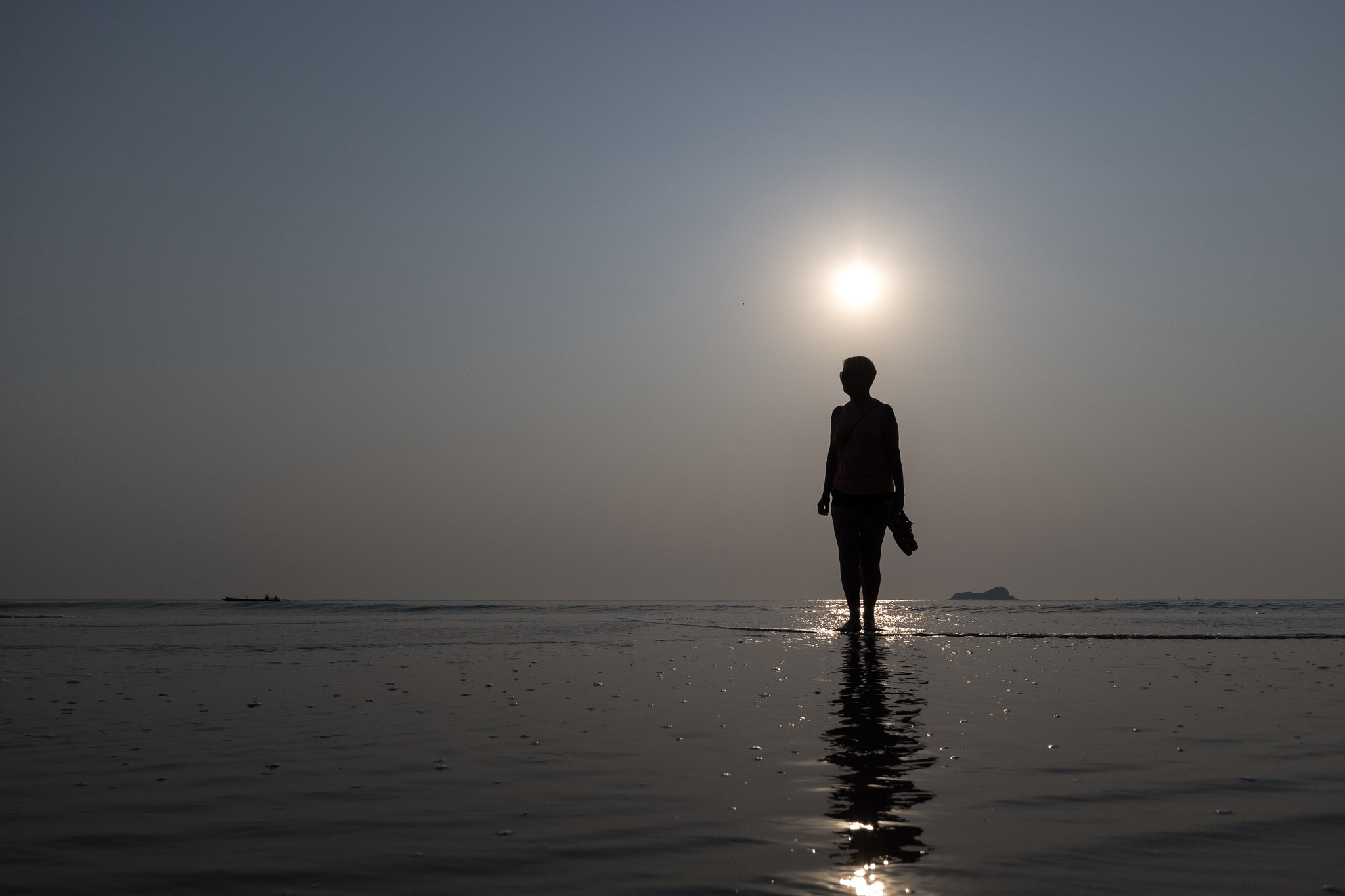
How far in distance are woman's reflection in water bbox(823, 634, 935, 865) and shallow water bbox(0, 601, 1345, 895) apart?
1cm

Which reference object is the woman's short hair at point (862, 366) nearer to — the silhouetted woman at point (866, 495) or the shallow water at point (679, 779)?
the silhouetted woman at point (866, 495)

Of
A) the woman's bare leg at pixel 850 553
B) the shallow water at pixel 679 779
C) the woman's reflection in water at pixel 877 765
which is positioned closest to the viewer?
the shallow water at pixel 679 779

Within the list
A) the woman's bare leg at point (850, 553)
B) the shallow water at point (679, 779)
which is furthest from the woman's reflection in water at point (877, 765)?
the woman's bare leg at point (850, 553)

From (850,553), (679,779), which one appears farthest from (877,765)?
(850,553)

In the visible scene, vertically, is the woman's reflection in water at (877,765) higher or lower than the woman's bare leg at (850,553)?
lower

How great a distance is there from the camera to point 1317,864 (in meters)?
1.67

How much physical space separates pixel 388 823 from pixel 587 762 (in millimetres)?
767

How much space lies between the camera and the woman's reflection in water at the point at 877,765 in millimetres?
1773

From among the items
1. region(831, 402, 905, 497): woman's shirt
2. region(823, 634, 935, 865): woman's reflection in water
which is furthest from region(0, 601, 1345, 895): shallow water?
region(831, 402, 905, 497): woman's shirt

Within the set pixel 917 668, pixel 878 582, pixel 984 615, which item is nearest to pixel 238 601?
pixel 984 615

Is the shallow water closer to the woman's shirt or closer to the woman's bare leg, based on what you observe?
the woman's bare leg

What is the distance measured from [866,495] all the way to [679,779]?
22.2 feet

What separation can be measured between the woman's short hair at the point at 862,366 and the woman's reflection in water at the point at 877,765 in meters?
5.02

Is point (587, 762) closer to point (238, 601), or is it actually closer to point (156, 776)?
point (156, 776)
